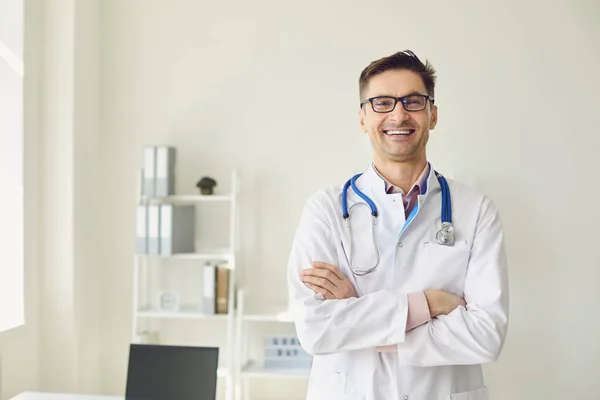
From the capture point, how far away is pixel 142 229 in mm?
3850

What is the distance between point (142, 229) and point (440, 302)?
7.13ft

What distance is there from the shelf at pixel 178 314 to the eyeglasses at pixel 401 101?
6.61ft

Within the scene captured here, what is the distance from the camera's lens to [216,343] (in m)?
4.16

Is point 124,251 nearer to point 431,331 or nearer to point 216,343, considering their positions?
point 216,343

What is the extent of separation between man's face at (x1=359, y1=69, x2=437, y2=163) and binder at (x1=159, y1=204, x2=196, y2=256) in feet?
6.24

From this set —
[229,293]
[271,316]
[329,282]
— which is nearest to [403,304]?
[329,282]

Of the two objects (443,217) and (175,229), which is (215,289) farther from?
(443,217)

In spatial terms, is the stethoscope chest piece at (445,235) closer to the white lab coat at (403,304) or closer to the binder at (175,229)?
the white lab coat at (403,304)

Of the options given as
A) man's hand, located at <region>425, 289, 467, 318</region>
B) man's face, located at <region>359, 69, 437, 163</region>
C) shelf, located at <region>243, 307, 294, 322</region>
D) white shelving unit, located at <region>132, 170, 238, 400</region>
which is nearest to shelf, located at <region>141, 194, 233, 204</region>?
white shelving unit, located at <region>132, 170, 238, 400</region>

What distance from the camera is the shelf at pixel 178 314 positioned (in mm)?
3855

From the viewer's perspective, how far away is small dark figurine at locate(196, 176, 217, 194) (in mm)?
3949

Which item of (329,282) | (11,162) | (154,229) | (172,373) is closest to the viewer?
(329,282)

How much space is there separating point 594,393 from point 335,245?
7.86ft

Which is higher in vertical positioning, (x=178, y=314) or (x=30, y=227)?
(x=30, y=227)
